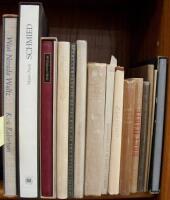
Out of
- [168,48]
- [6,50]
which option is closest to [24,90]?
[6,50]

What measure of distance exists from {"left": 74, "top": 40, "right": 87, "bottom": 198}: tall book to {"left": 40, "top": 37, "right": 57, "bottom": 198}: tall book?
0.15 feet

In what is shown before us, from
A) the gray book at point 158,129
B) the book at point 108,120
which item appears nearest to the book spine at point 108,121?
the book at point 108,120

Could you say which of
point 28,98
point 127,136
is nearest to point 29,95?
point 28,98

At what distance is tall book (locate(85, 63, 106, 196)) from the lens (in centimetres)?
58

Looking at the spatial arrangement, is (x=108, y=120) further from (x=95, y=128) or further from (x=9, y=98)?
(x=9, y=98)

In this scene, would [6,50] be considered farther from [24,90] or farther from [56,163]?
[56,163]

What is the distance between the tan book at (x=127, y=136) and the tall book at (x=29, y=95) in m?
0.19

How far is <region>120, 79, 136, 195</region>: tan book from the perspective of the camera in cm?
60

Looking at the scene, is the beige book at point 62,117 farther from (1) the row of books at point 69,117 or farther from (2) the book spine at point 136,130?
(2) the book spine at point 136,130

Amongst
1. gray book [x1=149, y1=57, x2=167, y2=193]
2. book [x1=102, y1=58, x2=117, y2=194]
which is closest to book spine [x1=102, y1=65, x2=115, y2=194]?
book [x1=102, y1=58, x2=117, y2=194]

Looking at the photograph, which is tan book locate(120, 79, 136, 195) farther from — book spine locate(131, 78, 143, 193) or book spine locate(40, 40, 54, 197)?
book spine locate(40, 40, 54, 197)

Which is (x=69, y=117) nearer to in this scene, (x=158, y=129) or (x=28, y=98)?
(x=28, y=98)

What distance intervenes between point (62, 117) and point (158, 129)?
0.22m

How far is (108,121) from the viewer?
0.60m
